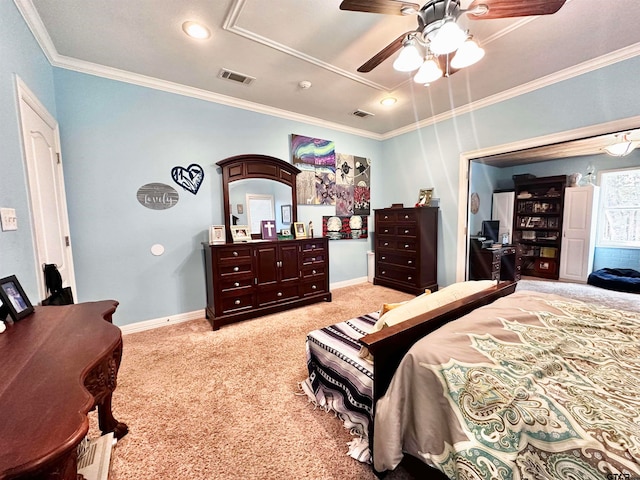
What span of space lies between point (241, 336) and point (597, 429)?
8.52 ft

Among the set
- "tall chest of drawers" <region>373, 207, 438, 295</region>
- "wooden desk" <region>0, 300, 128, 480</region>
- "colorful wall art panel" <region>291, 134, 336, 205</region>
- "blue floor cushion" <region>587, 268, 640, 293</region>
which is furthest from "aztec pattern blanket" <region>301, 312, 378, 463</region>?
"blue floor cushion" <region>587, 268, 640, 293</region>

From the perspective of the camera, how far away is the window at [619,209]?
4668mm

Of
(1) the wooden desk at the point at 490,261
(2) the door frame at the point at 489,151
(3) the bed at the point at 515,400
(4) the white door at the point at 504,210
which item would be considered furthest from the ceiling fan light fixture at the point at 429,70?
(4) the white door at the point at 504,210

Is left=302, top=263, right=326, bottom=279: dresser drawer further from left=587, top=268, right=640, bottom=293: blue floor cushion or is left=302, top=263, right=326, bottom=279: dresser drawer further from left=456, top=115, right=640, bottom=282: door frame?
left=587, top=268, right=640, bottom=293: blue floor cushion

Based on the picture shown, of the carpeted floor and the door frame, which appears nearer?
the carpeted floor

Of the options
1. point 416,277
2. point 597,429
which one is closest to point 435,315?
point 597,429

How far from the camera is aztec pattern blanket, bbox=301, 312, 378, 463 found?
4.57ft

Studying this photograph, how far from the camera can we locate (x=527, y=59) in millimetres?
2508

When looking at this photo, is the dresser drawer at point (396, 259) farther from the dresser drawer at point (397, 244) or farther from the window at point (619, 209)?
the window at point (619, 209)

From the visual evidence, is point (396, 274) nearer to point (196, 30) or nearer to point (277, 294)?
point (277, 294)

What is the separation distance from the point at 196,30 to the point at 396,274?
12.7ft

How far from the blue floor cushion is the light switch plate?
714cm

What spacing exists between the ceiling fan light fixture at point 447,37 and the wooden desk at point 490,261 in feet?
12.4

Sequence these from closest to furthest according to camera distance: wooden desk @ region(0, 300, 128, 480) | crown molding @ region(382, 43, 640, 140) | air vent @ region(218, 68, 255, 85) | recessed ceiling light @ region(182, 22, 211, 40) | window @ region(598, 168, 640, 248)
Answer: wooden desk @ region(0, 300, 128, 480) < recessed ceiling light @ region(182, 22, 211, 40) < crown molding @ region(382, 43, 640, 140) < air vent @ region(218, 68, 255, 85) < window @ region(598, 168, 640, 248)
